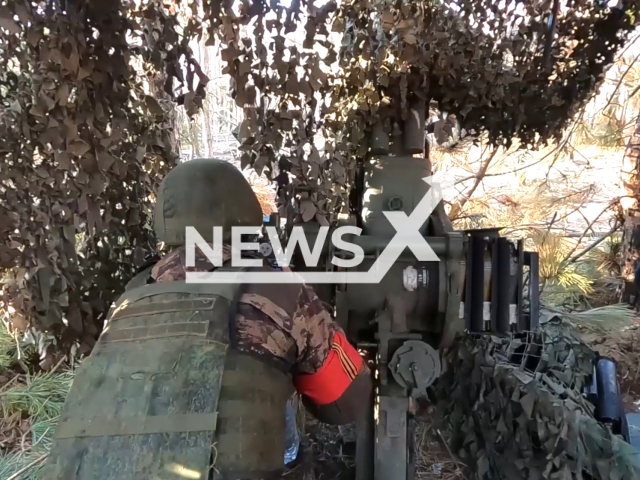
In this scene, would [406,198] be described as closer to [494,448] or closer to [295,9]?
[295,9]

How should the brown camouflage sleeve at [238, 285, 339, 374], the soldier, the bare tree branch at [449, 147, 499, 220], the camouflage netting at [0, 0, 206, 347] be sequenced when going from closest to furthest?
the soldier, the brown camouflage sleeve at [238, 285, 339, 374], the camouflage netting at [0, 0, 206, 347], the bare tree branch at [449, 147, 499, 220]

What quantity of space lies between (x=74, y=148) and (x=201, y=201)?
474mm

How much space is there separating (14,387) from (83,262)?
1045 mm

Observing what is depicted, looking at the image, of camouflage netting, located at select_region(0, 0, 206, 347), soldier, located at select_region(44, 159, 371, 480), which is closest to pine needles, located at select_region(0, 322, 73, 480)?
camouflage netting, located at select_region(0, 0, 206, 347)

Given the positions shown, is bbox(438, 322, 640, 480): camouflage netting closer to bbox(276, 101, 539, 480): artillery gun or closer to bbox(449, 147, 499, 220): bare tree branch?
bbox(276, 101, 539, 480): artillery gun

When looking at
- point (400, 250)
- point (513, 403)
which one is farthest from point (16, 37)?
point (513, 403)

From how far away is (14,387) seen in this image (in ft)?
8.87

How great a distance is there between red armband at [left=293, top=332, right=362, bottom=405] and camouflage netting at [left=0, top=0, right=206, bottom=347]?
34.1 inches

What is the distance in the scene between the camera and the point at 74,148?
174 centimetres

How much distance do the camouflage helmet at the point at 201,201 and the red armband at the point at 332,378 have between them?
17.7 inches

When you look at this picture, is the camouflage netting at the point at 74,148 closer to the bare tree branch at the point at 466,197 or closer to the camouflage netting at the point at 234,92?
the camouflage netting at the point at 234,92

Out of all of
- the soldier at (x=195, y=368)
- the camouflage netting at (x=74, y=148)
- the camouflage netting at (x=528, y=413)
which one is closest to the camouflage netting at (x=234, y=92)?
the camouflage netting at (x=74, y=148)

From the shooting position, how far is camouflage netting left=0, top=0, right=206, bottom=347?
1689mm

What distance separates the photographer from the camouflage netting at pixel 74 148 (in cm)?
169
